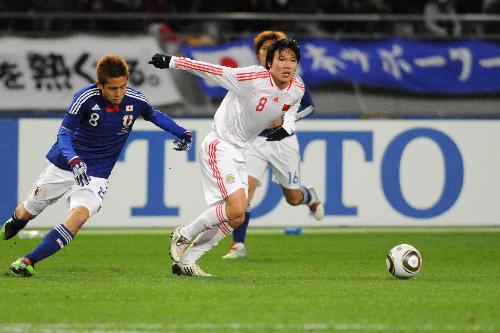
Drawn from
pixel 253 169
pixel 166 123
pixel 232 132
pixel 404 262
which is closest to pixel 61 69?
pixel 253 169

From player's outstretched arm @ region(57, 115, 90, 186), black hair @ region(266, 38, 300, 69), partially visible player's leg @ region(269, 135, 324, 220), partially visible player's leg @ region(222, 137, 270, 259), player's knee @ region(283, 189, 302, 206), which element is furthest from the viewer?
player's knee @ region(283, 189, 302, 206)

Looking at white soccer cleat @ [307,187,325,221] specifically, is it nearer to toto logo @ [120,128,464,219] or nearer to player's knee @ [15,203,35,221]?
toto logo @ [120,128,464,219]

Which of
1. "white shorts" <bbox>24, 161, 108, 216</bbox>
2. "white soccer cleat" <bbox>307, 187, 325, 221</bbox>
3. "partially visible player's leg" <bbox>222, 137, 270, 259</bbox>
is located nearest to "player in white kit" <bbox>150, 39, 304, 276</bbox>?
"white shorts" <bbox>24, 161, 108, 216</bbox>

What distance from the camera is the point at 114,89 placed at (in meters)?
9.97

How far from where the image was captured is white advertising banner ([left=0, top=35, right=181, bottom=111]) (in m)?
16.3

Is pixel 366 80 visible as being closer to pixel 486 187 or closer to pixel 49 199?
pixel 486 187

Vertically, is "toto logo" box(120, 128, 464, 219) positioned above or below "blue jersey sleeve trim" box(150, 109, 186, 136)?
below

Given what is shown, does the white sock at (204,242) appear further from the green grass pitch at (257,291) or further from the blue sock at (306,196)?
the blue sock at (306,196)

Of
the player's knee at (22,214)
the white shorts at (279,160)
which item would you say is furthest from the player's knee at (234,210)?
the white shorts at (279,160)

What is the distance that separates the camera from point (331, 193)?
15.8 m

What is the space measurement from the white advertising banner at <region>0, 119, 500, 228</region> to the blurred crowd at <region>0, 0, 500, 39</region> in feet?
6.16

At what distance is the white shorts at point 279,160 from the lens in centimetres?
1293

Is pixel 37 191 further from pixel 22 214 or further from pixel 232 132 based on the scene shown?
pixel 232 132

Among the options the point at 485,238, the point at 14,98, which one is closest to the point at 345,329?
the point at 485,238
